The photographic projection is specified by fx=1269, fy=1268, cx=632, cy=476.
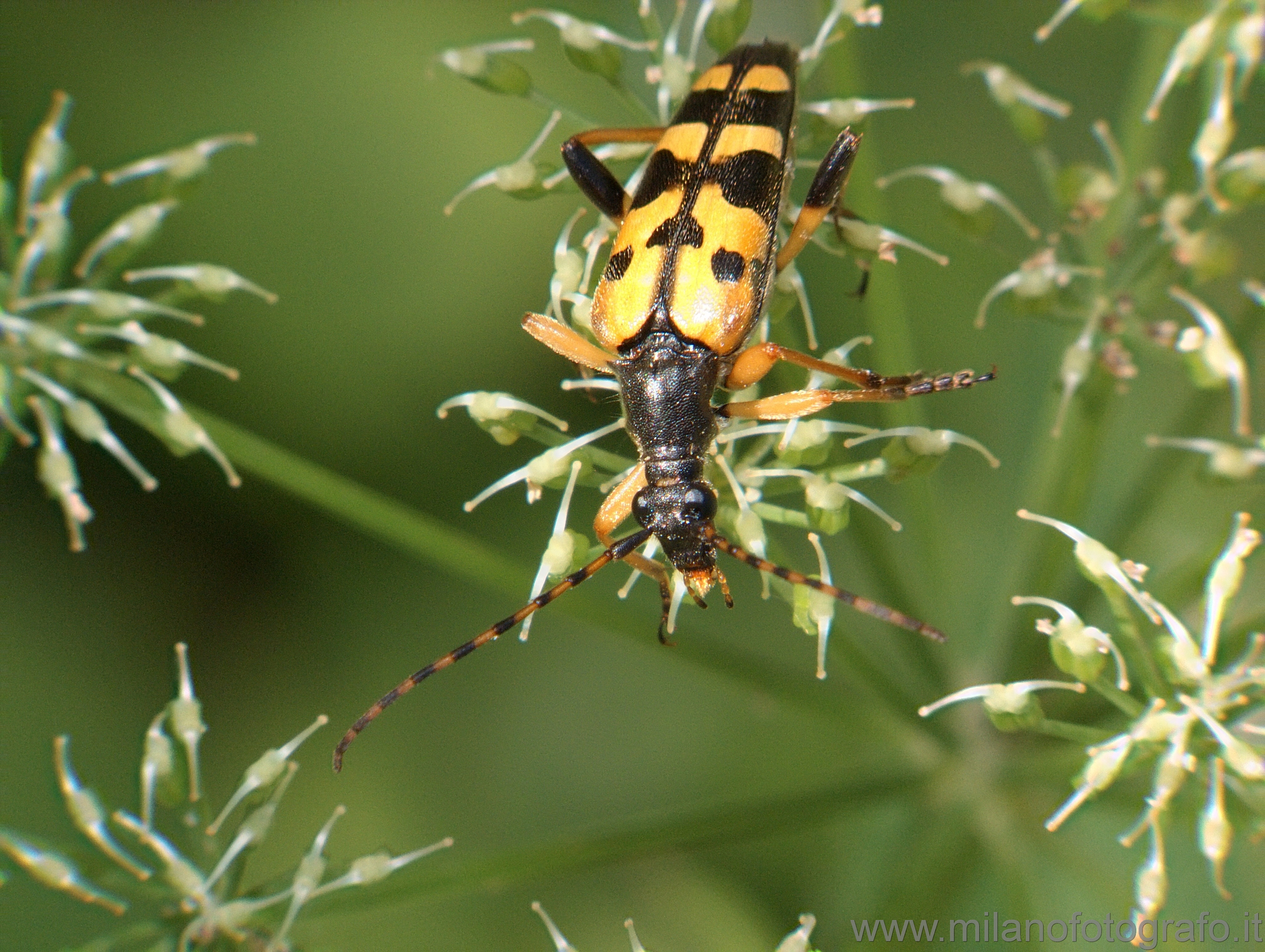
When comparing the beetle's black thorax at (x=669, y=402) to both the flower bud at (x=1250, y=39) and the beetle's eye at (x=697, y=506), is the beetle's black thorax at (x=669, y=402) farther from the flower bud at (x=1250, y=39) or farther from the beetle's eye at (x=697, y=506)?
the flower bud at (x=1250, y=39)

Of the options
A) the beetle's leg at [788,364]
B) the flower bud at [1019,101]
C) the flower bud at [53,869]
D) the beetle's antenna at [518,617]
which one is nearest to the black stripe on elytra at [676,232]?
the beetle's leg at [788,364]

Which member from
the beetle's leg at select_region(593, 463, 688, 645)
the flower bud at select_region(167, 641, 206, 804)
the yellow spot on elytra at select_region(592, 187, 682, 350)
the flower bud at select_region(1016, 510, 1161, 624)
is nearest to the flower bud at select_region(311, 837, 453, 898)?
the flower bud at select_region(167, 641, 206, 804)

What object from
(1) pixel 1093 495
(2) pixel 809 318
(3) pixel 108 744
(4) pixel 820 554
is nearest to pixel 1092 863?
(1) pixel 1093 495

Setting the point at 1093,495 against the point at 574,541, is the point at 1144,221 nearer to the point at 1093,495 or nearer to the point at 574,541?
the point at 1093,495

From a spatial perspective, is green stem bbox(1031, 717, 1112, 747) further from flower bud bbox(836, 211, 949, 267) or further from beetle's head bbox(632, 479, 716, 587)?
flower bud bbox(836, 211, 949, 267)

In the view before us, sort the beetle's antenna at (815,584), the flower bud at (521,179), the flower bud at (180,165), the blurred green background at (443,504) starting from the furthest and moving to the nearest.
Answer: the blurred green background at (443,504) < the flower bud at (180,165) < the flower bud at (521,179) < the beetle's antenna at (815,584)

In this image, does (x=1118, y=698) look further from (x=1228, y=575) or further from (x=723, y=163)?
(x=723, y=163)

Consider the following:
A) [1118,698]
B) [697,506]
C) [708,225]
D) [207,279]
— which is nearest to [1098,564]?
[1118,698]
